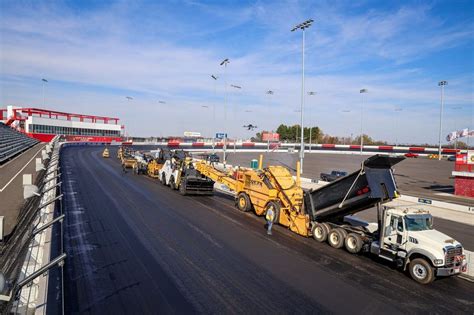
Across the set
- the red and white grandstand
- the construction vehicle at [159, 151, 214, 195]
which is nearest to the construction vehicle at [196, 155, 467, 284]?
the construction vehicle at [159, 151, 214, 195]

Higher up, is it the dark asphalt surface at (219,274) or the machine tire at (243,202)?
the machine tire at (243,202)

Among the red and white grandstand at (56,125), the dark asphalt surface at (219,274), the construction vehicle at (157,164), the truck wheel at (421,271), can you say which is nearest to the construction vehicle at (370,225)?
the truck wheel at (421,271)

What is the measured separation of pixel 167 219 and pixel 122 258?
5.19 metres

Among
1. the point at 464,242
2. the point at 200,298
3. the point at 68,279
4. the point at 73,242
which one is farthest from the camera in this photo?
the point at 464,242

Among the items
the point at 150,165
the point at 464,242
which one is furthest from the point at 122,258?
the point at 150,165

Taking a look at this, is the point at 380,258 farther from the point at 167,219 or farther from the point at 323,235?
the point at 167,219

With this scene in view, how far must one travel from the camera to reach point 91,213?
16828 millimetres

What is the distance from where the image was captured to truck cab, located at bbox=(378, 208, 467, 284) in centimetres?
1043

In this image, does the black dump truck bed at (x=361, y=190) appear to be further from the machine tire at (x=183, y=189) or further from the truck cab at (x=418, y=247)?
the machine tire at (x=183, y=189)

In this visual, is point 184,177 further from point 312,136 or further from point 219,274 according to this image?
point 312,136

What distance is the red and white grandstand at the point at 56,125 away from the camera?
270ft

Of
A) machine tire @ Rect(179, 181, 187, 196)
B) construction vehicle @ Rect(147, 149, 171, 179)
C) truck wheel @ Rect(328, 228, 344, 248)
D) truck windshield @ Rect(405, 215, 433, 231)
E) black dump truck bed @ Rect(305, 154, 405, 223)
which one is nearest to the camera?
truck windshield @ Rect(405, 215, 433, 231)

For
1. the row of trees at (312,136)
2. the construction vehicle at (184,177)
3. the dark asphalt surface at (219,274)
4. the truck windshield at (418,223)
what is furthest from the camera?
the row of trees at (312,136)

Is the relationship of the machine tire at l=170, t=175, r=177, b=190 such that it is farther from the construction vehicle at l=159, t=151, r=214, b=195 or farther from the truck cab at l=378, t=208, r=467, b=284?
the truck cab at l=378, t=208, r=467, b=284
